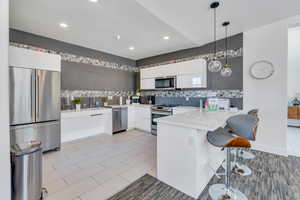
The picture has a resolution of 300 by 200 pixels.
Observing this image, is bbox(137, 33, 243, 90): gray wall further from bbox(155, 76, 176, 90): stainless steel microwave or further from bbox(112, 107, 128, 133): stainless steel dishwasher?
bbox(112, 107, 128, 133): stainless steel dishwasher

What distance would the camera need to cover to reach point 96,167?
243cm

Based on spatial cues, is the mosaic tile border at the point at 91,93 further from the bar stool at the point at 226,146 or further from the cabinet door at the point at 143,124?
the bar stool at the point at 226,146

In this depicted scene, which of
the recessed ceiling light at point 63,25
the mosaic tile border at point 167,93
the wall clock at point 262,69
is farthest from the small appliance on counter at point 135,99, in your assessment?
the wall clock at point 262,69

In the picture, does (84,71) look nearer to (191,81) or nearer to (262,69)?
(191,81)

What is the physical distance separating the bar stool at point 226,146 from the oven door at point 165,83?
2.61 meters

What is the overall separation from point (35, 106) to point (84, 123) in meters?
1.54

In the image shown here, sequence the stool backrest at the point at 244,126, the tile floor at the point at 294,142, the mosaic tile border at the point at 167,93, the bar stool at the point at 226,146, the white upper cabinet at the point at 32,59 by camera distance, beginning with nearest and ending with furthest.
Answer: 1. the bar stool at the point at 226,146
2. the stool backrest at the point at 244,126
3. the white upper cabinet at the point at 32,59
4. the tile floor at the point at 294,142
5. the mosaic tile border at the point at 167,93

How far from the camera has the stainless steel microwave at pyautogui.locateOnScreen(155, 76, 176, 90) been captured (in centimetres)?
425

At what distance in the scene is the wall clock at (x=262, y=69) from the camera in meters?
3.03

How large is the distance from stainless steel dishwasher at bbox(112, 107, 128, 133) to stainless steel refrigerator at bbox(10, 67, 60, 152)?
5.20 ft

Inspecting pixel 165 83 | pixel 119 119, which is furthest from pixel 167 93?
pixel 119 119

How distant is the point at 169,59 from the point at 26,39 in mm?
3857

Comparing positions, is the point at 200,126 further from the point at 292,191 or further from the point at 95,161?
the point at 95,161

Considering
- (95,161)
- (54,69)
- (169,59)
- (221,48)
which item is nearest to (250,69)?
(221,48)
